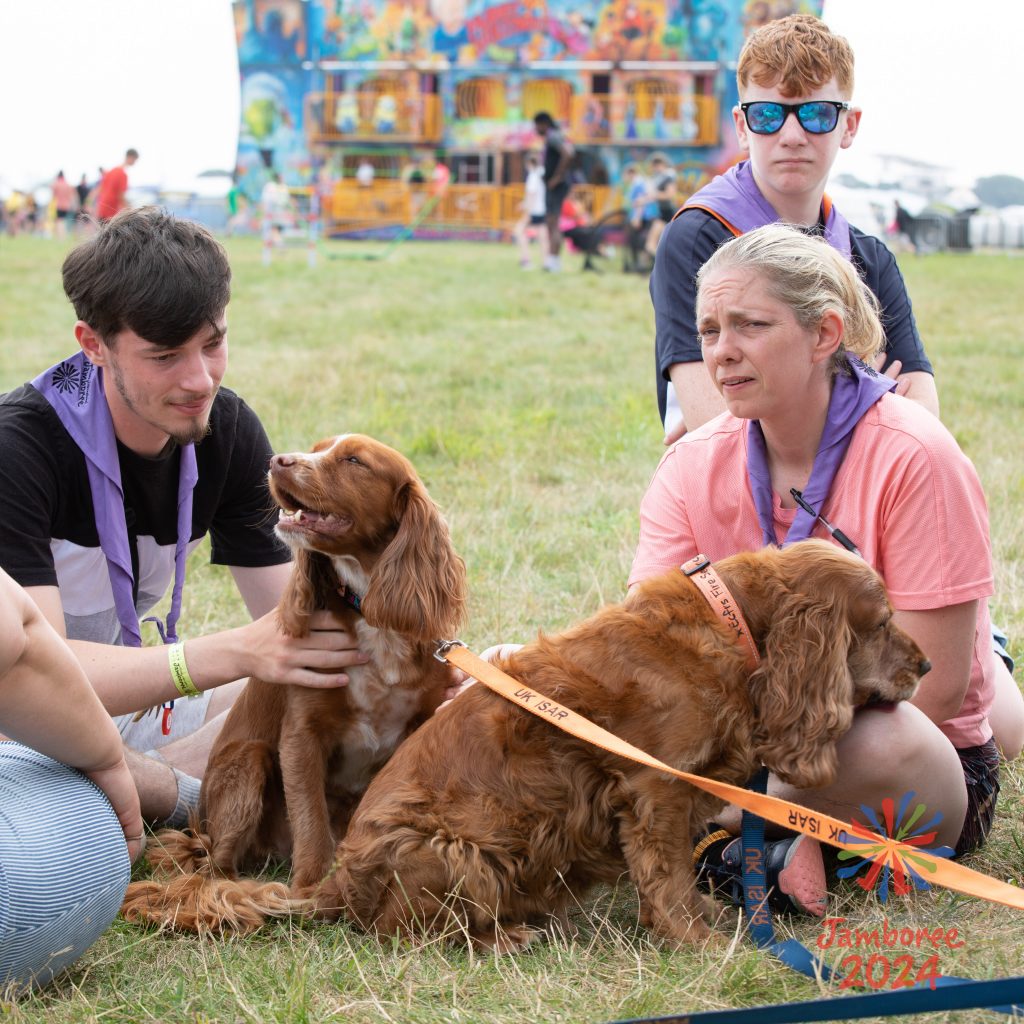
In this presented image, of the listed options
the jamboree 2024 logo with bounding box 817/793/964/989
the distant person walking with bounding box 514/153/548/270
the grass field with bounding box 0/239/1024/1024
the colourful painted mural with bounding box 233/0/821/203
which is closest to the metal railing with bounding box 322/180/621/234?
the colourful painted mural with bounding box 233/0/821/203

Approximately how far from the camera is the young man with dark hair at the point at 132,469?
11.1 ft

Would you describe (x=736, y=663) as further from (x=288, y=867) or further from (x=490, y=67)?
(x=490, y=67)

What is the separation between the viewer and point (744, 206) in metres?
4.38

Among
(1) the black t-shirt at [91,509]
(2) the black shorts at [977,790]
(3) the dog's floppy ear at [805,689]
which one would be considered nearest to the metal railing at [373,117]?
A: (1) the black t-shirt at [91,509]

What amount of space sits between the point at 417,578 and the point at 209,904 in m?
1.01

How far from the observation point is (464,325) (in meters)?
15.2

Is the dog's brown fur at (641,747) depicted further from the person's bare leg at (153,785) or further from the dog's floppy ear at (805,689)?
the person's bare leg at (153,785)

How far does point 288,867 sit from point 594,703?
4.10 ft

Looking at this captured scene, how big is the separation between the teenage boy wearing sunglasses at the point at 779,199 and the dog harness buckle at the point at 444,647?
1296 millimetres

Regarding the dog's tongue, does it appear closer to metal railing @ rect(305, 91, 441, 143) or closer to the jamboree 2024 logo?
the jamboree 2024 logo

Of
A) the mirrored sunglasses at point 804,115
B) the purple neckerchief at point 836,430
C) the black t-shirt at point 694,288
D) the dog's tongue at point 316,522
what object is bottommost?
the dog's tongue at point 316,522

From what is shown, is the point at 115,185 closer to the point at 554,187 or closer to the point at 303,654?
the point at 554,187

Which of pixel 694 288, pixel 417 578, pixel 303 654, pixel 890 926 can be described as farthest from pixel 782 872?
pixel 694 288

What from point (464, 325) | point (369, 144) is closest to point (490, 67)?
point (369, 144)
